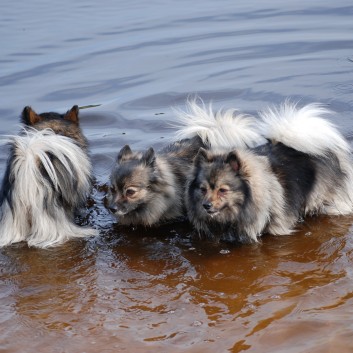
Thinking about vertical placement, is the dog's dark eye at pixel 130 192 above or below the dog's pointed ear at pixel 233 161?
below

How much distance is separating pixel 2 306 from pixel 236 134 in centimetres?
268

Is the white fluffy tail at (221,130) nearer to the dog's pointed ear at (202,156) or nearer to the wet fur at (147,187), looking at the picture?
the wet fur at (147,187)

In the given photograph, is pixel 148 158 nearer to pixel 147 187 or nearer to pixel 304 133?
pixel 147 187

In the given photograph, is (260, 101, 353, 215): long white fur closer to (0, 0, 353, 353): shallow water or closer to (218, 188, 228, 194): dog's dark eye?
(0, 0, 353, 353): shallow water

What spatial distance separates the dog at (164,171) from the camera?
648 cm

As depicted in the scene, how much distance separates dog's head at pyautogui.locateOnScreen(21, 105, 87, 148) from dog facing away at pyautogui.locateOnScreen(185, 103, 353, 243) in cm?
158

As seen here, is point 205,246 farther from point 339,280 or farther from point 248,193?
point 339,280

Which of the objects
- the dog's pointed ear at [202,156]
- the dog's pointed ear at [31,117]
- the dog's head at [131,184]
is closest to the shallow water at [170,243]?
the dog's head at [131,184]

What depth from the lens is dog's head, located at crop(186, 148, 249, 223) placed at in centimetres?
600

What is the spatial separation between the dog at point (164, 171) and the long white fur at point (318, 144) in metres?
0.34

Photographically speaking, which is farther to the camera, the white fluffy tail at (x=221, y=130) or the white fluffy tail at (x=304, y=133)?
the white fluffy tail at (x=221, y=130)

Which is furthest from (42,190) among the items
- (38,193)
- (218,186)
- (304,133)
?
(304,133)

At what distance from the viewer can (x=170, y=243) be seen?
21.5 ft

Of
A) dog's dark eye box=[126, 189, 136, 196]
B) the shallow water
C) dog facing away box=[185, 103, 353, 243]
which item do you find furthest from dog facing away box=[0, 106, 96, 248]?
Result: dog facing away box=[185, 103, 353, 243]
